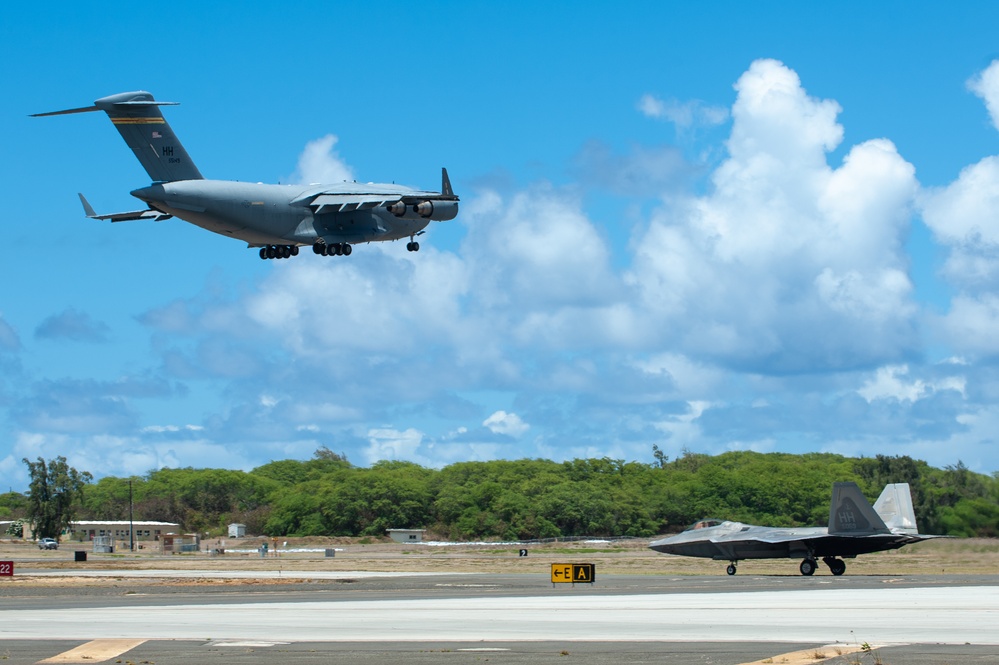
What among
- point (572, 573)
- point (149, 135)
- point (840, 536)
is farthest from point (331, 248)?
point (840, 536)

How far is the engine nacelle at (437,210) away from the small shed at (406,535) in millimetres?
74422

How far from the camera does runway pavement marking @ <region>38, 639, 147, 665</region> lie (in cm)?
2217

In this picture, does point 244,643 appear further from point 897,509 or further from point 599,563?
point 599,563

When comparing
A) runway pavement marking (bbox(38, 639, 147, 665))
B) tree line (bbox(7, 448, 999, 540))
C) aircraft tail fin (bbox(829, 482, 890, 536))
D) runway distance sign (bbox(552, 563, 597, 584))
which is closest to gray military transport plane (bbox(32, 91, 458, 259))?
runway distance sign (bbox(552, 563, 597, 584))

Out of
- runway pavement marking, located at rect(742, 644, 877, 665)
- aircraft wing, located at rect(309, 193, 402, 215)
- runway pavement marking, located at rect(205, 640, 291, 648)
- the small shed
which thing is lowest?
runway pavement marking, located at rect(742, 644, 877, 665)

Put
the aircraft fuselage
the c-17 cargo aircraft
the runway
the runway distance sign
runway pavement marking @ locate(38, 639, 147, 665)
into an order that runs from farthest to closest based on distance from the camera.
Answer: the c-17 cargo aircraft, the aircraft fuselage, the runway distance sign, the runway, runway pavement marking @ locate(38, 639, 147, 665)

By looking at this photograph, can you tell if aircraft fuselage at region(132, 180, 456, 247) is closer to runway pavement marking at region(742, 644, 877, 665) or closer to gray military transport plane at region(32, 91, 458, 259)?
gray military transport plane at region(32, 91, 458, 259)

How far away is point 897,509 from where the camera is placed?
166 feet

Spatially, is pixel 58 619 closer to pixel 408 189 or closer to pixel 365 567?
pixel 408 189

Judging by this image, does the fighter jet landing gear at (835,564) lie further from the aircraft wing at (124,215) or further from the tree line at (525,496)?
the aircraft wing at (124,215)

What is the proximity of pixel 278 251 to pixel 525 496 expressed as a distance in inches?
3167

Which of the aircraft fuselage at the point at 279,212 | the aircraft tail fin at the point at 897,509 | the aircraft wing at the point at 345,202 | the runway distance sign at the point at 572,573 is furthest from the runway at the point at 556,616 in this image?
the aircraft wing at the point at 345,202

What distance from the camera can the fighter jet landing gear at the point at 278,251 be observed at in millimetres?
53500

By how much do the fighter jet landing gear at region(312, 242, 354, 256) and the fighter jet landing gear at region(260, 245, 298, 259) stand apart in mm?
1057
